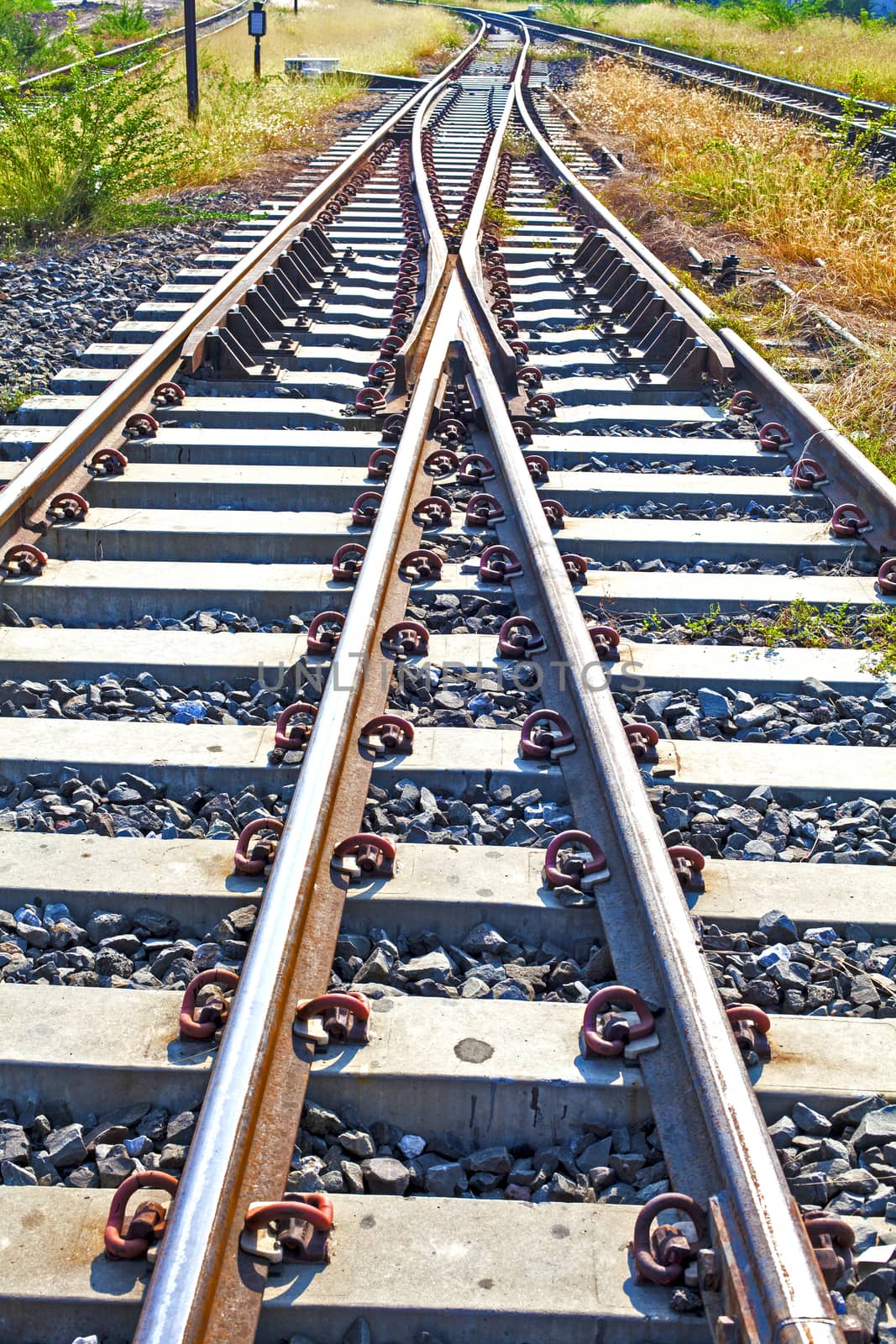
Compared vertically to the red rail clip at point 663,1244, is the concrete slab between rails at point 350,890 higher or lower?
lower

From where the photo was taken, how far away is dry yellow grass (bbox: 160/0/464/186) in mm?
12773

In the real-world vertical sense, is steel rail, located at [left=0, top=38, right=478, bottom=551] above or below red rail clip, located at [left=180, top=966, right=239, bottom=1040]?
above

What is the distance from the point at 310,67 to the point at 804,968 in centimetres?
2023

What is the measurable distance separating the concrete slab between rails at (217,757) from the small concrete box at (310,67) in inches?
734

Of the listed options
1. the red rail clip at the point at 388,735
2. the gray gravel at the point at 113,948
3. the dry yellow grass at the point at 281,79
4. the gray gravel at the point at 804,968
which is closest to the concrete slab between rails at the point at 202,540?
the red rail clip at the point at 388,735

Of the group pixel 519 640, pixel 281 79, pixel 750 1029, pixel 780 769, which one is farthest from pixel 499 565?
pixel 281 79

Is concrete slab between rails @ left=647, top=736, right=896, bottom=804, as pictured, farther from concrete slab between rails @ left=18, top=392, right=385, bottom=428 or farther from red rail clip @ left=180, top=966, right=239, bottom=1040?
concrete slab between rails @ left=18, top=392, right=385, bottom=428

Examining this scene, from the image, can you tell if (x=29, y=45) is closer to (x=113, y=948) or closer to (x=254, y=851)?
(x=254, y=851)

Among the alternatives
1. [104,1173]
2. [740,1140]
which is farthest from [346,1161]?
[740,1140]

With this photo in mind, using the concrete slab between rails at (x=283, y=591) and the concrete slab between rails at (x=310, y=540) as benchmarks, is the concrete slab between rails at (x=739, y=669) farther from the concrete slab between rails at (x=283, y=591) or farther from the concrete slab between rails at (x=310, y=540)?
the concrete slab between rails at (x=310, y=540)

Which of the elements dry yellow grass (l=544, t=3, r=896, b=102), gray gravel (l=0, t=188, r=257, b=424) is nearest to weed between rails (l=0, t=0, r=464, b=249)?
gray gravel (l=0, t=188, r=257, b=424)

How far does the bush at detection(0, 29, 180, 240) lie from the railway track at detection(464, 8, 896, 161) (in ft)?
19.5

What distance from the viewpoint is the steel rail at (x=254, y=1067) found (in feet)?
5.67

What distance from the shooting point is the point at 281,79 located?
1911 centimetres
